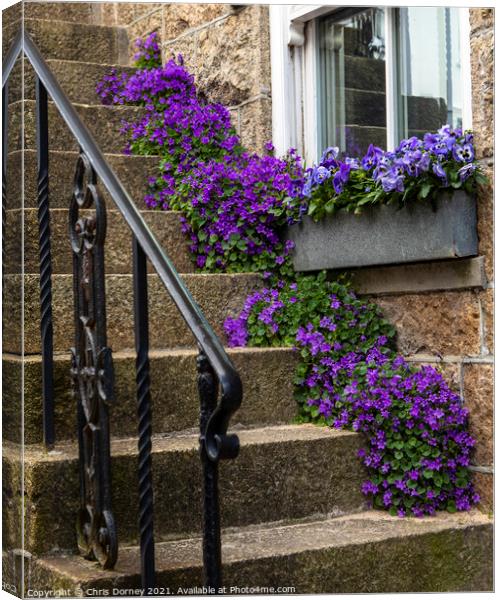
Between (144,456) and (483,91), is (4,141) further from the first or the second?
(483,91)

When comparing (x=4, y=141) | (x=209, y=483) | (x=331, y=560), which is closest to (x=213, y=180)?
(x=4, y=141)

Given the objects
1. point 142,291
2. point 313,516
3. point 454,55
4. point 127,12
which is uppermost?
point 127,12

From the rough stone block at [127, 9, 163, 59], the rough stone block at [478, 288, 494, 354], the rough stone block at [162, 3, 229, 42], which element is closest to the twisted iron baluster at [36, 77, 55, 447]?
the rough stone block at [478, 288, 494, 354]

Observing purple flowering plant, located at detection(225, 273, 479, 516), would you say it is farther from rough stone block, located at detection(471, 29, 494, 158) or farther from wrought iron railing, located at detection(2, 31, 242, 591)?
wrought iron railing, located at detection(2, 31, 242, 591)

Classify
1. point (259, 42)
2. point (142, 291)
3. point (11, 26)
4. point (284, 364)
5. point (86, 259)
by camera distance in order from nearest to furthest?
point (142, 291) → point (86, 259) → point (11, 26) → point (284, 364) → point (259, 42)

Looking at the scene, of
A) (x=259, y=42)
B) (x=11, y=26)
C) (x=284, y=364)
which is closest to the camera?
(x=11, y=26)

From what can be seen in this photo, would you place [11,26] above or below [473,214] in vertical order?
above

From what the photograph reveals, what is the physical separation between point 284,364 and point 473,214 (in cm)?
87

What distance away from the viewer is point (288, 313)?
358 centimetres

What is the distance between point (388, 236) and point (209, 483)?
1.42 metres

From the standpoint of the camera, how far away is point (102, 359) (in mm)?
2496

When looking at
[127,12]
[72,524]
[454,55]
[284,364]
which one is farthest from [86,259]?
[127,12]

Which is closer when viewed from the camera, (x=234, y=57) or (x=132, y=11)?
(x=234, y=57)

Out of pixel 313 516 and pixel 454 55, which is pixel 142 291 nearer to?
pixel 313 516
